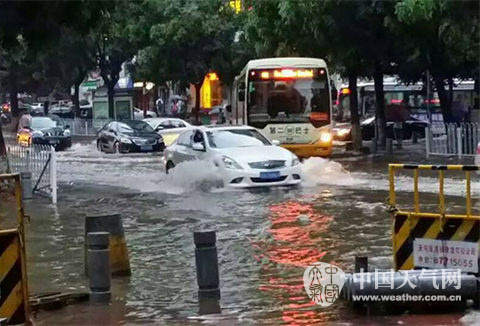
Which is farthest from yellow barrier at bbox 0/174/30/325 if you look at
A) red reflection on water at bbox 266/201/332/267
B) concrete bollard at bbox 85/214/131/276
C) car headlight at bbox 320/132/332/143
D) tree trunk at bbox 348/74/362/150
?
tree trunk at bbox 348/74/362/150

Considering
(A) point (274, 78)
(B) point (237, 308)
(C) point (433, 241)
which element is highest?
(A) point (274, 78)

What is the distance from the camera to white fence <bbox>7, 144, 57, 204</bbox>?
63.7 ft

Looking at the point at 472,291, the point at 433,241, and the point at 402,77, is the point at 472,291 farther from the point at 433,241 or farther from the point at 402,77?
the point at 402,77

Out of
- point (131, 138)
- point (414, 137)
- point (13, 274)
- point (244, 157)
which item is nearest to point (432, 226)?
point (13, 274)

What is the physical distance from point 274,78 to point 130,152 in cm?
1178

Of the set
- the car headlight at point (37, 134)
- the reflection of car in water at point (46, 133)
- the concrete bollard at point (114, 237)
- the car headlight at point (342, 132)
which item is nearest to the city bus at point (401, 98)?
the car headlight at point (342, 132)

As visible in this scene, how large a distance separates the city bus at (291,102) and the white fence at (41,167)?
7599 mm

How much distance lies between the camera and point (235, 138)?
20.9 m

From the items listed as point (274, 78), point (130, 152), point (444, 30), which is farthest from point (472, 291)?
point (130, 152)

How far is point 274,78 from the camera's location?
27.1m

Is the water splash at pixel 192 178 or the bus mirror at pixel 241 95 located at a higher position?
the bus mirror at pixel 241 95

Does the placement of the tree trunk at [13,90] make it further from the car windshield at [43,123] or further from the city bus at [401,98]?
the city bus at [401,98]

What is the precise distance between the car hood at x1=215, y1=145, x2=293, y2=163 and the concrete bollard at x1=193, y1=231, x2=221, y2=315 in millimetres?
10084

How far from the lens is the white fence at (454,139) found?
27.7 meters
